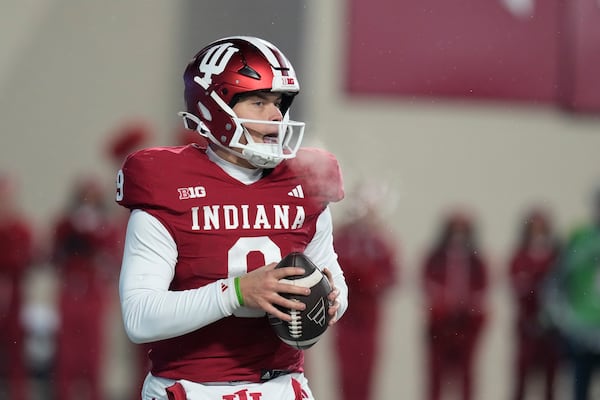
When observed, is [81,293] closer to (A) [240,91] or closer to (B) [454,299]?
(B) [454,299]

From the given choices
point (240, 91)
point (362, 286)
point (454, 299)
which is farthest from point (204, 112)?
point (454, 299)

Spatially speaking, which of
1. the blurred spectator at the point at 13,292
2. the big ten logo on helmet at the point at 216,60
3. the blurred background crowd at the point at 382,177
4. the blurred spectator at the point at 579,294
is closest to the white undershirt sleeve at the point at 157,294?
the big ten logo on helmet at the point at 216,60

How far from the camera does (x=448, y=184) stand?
1010 cm

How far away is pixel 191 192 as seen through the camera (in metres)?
2.98

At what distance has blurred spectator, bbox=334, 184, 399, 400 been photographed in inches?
302

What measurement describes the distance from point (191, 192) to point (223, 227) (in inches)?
4.5

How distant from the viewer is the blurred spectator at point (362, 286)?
768 centimetres

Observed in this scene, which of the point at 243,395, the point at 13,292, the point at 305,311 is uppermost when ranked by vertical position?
the point at 305,311

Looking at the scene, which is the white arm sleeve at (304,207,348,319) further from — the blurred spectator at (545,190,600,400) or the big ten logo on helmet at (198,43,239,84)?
the blurred spectator at (545,190,600,400)

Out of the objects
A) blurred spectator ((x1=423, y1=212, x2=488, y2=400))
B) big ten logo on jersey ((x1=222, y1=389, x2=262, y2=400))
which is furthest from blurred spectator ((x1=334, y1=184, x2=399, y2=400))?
big ten logo on jersey ((x1=222, y1=389, x2=262, y2=400))

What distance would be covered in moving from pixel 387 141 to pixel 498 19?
210 centimetres

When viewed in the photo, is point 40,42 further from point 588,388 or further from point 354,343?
point 588,388

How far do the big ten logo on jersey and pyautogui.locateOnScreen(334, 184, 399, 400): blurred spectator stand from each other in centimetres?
458

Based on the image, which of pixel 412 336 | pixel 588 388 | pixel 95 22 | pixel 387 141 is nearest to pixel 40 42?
pixel 95 22
